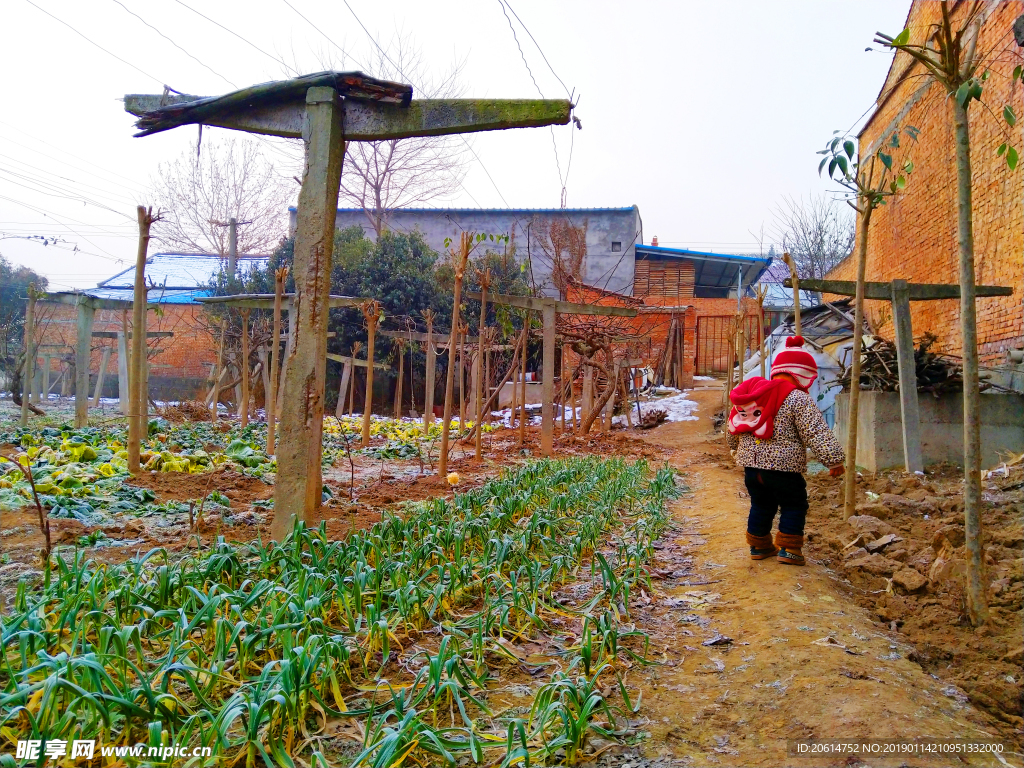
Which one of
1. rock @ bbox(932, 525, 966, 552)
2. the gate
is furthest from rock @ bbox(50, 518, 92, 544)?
the gate

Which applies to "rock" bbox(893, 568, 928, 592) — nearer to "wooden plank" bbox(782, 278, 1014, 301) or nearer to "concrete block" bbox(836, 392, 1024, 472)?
"wooden plank" bbox(782, 278, 1014, 301)

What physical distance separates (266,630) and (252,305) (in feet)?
34.5

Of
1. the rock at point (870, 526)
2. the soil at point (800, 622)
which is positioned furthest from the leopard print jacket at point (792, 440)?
the rock at point (870, 526)

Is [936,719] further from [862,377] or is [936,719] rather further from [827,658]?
[862,377]

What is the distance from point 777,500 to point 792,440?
0.44m

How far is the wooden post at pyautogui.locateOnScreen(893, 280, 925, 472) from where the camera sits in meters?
8.59

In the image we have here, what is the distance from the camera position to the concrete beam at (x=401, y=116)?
5.17 meters

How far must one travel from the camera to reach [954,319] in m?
12.0

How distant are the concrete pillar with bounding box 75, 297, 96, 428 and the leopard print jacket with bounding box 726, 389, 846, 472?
10482 mm

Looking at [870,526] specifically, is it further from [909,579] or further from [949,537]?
[909,579]

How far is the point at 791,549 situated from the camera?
199 inches

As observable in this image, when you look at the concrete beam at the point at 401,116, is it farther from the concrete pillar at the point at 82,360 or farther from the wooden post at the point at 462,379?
the concrete pillar at the point at 82,360

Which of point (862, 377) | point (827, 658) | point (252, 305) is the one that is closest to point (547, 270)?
point (252, 305)

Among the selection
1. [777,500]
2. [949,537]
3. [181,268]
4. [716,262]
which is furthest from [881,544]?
[181,268]
